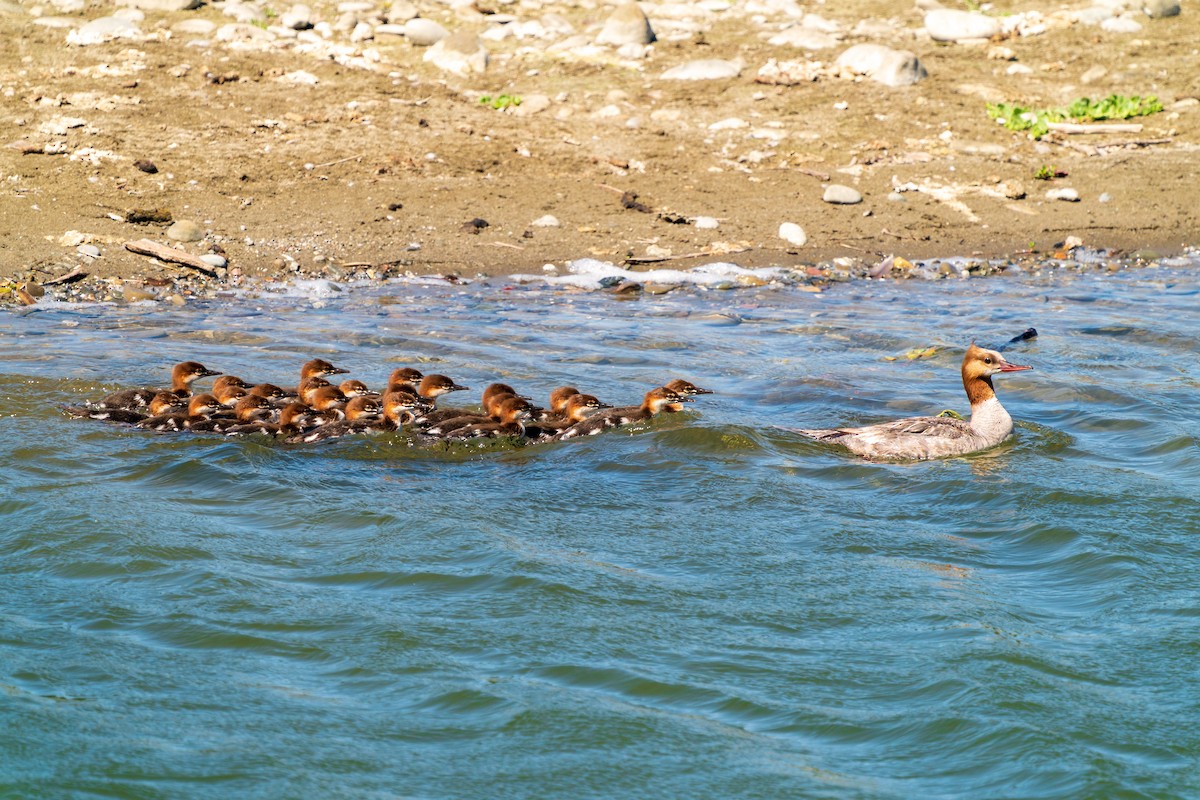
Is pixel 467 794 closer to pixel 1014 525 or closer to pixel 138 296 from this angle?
pixel 1014 525

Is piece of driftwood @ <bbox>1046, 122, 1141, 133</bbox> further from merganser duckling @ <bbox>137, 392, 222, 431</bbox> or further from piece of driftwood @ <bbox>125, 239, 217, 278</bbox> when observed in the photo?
merganser duckling @ <bbox>137, 392, 222, 431</bbox>

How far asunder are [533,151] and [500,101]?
131cm

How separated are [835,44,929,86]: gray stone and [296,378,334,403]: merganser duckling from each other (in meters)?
10.3

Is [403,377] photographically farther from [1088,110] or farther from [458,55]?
[1088,110]

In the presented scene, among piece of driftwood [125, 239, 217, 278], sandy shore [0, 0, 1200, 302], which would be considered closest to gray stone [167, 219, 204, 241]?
sandy shore [0, 0, 1200, 302]

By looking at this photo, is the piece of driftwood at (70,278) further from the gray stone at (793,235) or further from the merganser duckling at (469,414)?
the gray stone at (793,235)

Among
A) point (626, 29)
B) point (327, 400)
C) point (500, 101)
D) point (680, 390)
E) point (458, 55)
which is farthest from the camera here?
point (626, 29)

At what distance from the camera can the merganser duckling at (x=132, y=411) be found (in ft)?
30.1

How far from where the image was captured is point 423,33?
17.8m

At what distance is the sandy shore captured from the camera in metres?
13.8

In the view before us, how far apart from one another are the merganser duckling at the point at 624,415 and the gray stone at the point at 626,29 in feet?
33.0

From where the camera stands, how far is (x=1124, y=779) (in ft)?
15.5

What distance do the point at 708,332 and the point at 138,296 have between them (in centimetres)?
535

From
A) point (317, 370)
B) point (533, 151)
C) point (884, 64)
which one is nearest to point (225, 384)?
point (317, 370)
